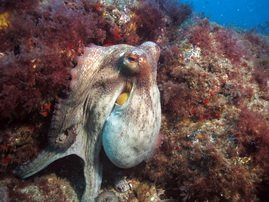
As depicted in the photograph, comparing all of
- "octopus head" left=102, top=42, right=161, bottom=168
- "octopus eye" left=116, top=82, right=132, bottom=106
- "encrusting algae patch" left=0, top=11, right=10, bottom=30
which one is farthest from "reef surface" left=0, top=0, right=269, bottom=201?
"octopus eye" left=116, top=82, right=132, bottom=106

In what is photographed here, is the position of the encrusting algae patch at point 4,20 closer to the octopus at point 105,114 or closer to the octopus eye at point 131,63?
the octopus at point 105,114

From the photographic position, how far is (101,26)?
221 inches

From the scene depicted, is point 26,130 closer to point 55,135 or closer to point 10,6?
point 55,135

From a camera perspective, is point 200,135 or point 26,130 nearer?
point 26,130

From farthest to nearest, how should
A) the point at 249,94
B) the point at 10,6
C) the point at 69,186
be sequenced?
the point at 249,94
the point at 69,186
the point at 10,6

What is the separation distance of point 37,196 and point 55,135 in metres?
1.26

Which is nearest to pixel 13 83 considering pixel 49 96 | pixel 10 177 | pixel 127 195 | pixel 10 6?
pixel 49 96

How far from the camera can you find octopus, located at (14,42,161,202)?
437 cm

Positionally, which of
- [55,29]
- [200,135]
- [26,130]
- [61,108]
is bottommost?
[26,130]

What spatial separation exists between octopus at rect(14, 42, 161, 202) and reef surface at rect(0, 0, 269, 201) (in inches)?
11.1

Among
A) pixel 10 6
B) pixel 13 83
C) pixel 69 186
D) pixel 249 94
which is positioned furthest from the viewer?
pixel 249 94

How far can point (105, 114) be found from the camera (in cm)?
446

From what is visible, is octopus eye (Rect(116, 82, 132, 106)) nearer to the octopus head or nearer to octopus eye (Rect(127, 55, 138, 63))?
the octopus head

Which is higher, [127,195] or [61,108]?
[61,108]
